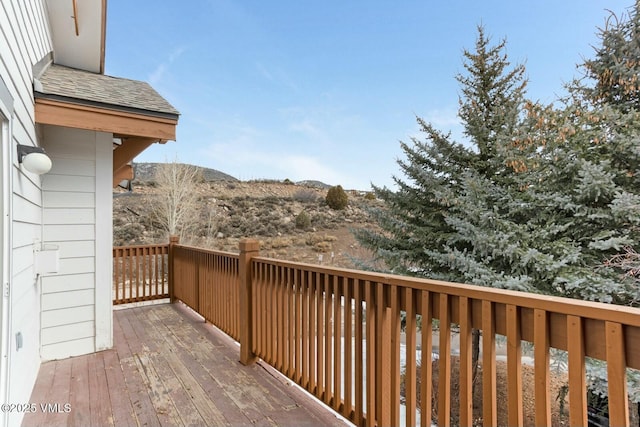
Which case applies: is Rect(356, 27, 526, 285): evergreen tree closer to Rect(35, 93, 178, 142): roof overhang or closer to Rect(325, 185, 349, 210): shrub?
Rect(35, 93, 178, 142): roof overhang

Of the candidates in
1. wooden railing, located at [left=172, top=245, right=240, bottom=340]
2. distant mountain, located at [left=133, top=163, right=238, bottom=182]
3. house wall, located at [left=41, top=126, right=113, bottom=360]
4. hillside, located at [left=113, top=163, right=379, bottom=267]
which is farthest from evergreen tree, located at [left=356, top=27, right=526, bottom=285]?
distant mountain, located at [left=133, top=163, right=238, bottom=182]

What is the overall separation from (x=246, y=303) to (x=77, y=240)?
189 cm

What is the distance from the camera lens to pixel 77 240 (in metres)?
3.49

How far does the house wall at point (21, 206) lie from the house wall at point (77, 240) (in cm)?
20

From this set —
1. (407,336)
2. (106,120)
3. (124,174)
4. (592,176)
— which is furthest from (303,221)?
(407,336)

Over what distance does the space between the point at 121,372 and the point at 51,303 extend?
1.05 m

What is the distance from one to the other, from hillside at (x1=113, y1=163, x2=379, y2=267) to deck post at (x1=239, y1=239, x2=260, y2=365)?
9.30 metres

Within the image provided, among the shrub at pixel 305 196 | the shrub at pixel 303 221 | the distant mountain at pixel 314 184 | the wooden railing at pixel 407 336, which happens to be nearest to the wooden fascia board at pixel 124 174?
the wooden railing at pixel 407 336

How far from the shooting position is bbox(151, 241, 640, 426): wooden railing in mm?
1093

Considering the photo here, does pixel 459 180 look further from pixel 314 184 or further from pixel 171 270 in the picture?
pixel 314 184

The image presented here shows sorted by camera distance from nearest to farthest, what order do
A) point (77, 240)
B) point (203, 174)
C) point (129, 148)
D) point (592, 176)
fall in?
point (77, 240) < point (129, 148) < point (592, 176) < point (203, 174)

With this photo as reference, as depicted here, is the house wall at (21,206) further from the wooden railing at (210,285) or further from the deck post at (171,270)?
the deck post at (171,270)

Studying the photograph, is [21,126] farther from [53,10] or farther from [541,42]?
[541,42]

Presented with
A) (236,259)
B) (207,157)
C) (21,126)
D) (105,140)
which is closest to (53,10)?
(105,140)
